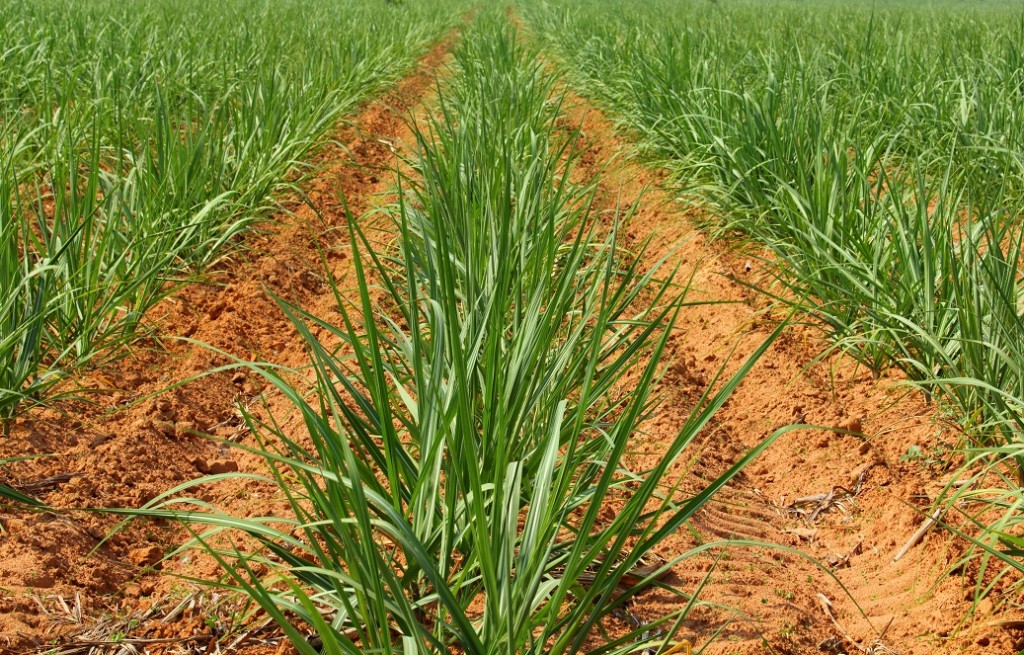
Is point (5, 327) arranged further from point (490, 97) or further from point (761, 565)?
point (490, 97)

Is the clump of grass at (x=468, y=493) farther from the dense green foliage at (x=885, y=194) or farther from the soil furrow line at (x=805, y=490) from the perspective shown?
the dense green foliage at (x=885, y=194)

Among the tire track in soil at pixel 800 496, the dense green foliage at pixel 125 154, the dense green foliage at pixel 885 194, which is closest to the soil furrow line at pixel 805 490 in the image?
the tire track in soil at pixel 800 496

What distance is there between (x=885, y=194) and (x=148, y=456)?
250cm

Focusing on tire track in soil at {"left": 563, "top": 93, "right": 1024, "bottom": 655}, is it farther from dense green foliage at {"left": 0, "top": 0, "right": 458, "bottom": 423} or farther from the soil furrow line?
dense green foliage at {"left": 0, "top": 0, "right": 458, "bottom": 423}

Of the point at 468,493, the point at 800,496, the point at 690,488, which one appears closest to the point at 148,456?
the point at 468,493

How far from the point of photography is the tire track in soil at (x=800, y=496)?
73.7 inches

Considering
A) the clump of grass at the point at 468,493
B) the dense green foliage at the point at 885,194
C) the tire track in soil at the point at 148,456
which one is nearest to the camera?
the clump of grass at the point at 468,493

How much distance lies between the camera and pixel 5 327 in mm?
2391

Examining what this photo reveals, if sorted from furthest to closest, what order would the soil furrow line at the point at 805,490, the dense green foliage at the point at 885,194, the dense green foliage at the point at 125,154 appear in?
1. the dense green foliage at the point at 125,154
2. the dense green foliage at the point at 885,194
3. the soil furrow line at the point at 805,490

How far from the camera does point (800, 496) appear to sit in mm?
2539

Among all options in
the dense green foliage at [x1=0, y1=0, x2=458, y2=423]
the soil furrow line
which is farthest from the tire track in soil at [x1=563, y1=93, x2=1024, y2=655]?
the dense green foliage at [x1=0, y1=0, x2=458, y2=423]

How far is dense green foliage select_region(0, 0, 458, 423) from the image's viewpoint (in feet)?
8.37

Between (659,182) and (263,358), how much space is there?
8.84 ft

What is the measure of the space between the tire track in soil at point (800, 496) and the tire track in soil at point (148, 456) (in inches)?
37.0
